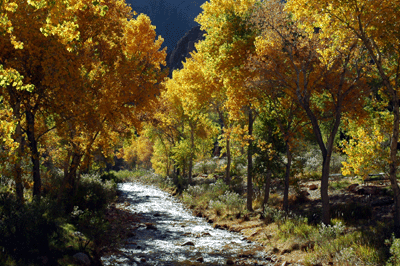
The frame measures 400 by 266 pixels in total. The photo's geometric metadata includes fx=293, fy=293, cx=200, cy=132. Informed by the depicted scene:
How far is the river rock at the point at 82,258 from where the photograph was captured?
7373mm

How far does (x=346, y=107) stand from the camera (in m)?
10.7

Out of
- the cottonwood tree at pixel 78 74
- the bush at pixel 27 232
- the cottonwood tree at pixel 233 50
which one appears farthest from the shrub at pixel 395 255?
the cottonwood tree at pixel 78 74

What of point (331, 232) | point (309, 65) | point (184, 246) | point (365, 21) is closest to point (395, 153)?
point (331, 232)

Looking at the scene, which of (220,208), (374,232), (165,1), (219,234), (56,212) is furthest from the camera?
(165,1)

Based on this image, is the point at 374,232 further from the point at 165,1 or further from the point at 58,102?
the point at 165,1

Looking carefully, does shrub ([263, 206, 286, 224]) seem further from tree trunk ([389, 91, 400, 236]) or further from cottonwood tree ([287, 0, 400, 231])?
cottonwood tree ([287, 0, 400, 231])

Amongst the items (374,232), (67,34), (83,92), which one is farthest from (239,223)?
(67,34)

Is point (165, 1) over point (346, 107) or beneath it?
over

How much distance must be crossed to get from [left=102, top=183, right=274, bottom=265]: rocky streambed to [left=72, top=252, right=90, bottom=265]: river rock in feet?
2.75

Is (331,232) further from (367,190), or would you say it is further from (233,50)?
(233,50)

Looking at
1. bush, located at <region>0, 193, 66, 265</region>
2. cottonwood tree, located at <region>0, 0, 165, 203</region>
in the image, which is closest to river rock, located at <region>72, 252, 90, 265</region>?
bush, located at <region>0, 193, 66, 265</region>

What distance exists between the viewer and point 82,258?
295 inches

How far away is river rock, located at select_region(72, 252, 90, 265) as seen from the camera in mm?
7373

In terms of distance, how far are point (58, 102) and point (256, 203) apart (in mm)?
11422
